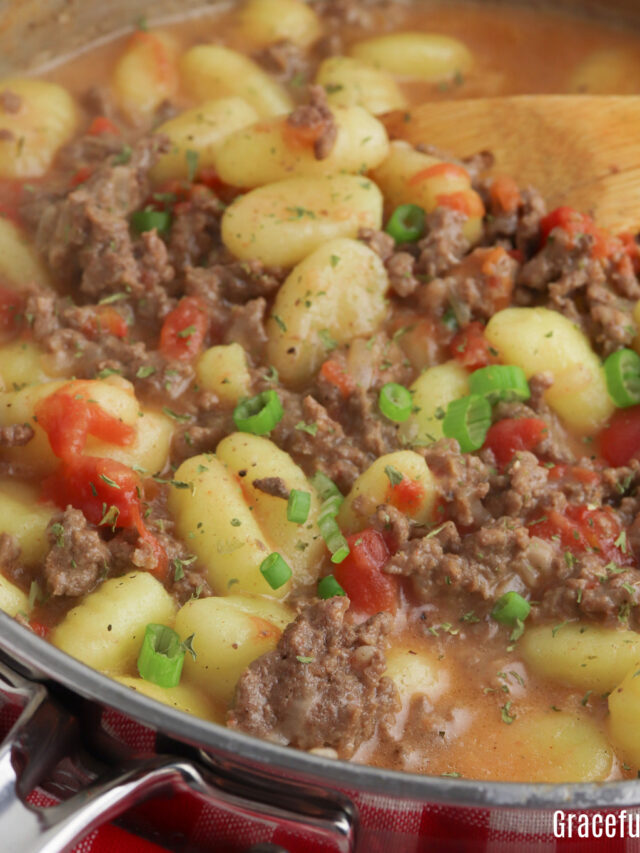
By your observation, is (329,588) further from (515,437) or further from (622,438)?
(622,438)

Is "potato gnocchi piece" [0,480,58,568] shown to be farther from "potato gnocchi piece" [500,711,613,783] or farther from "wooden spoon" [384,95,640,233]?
"wooden spoon" [384,95,640,233]

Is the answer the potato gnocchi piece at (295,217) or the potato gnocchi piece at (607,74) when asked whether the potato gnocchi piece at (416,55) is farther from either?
the potato gnocchi piece at (295,217)

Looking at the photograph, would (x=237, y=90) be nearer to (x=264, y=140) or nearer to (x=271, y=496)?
(x=264, y=140)

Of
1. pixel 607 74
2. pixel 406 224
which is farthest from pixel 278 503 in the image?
pixel 607 74

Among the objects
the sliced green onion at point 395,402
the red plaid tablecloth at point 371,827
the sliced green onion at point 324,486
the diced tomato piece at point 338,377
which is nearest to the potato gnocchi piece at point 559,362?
the sliced green onion at point 395,402

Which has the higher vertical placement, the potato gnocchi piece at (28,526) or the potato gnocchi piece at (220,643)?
the potato gnocchi piece at (28,526)

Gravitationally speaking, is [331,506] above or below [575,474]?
above
